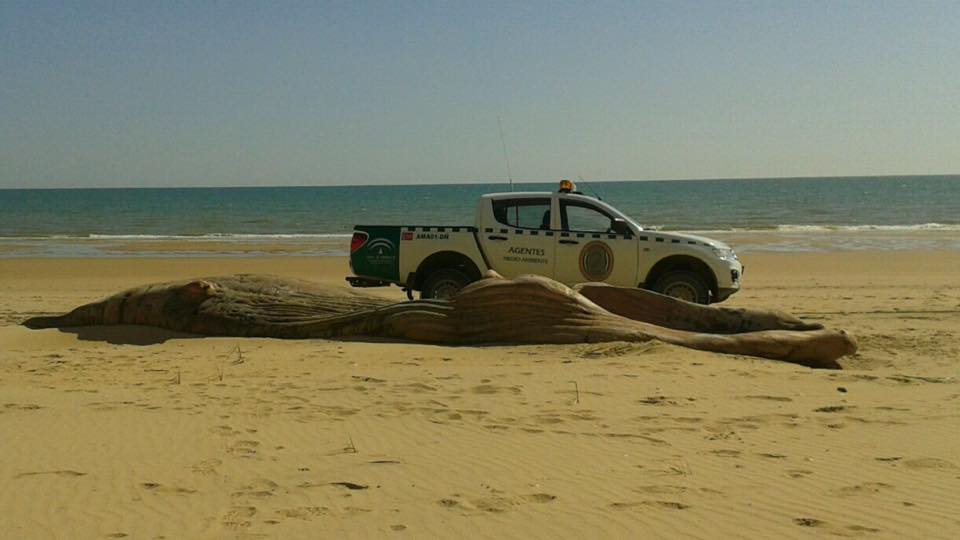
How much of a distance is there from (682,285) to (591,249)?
1242mm

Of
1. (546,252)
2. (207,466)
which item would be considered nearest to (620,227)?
(546,252)

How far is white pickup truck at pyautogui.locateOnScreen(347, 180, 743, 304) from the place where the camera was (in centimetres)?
1265

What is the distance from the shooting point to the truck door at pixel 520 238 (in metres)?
12.8

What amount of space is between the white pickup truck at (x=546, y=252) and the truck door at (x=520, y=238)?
0.01 meters

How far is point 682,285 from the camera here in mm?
12664

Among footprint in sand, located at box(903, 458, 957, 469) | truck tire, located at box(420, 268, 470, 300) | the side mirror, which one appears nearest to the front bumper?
the side mirror

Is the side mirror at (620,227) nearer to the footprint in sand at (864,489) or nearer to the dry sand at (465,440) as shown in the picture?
the dry sand at (465,440)

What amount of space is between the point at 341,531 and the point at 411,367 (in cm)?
418

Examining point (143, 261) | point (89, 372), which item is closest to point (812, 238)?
point (143, 261)

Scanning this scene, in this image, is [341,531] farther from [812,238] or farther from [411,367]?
[812,238]

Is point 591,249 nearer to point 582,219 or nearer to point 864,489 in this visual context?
point 582,219

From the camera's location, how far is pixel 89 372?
8516 millimetres

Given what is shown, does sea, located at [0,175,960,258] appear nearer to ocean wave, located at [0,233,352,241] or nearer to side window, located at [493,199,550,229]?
ocean wave, located at [0,233,352,241]


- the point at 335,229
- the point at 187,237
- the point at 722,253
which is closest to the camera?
the point at 722,253
